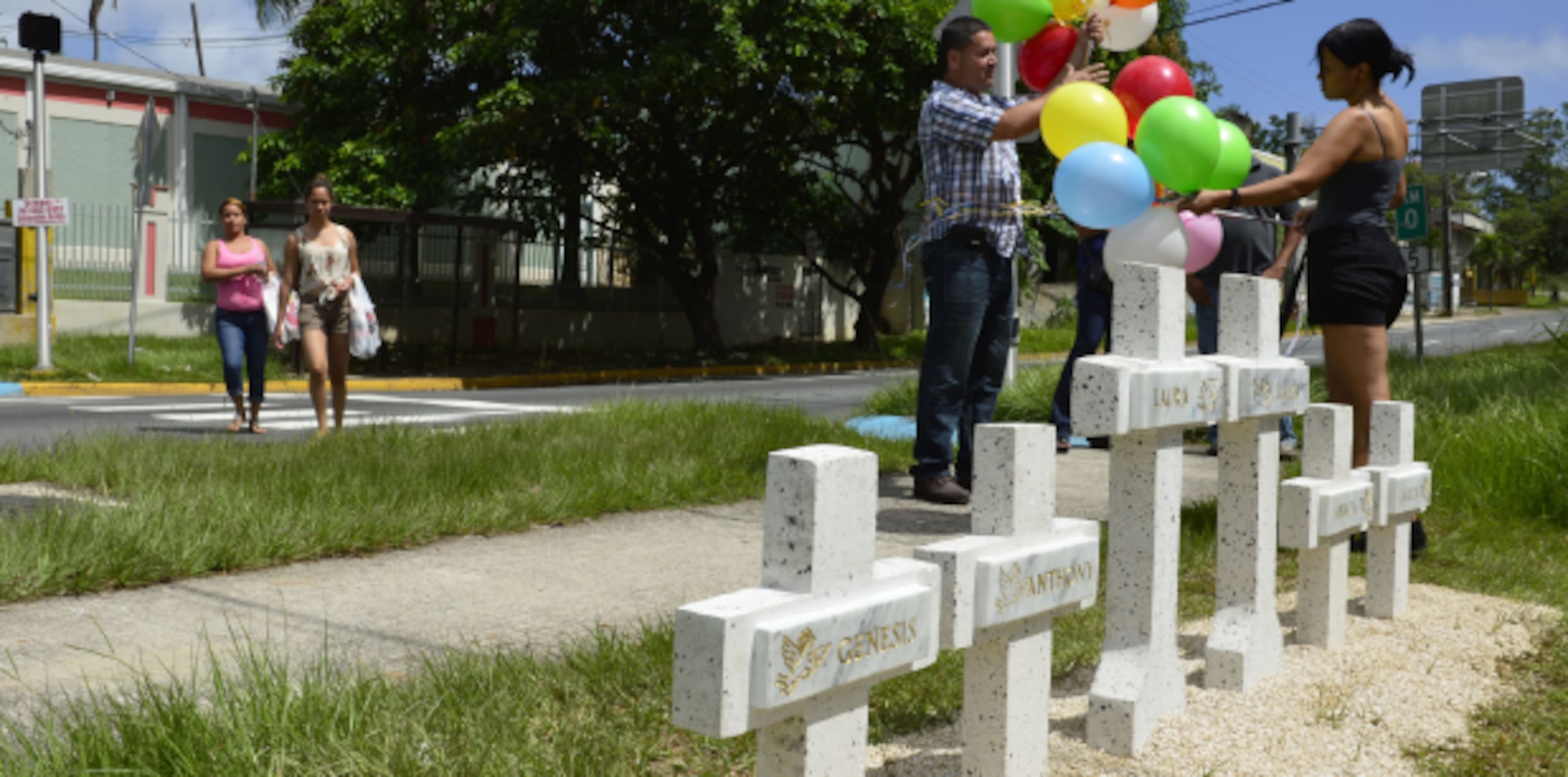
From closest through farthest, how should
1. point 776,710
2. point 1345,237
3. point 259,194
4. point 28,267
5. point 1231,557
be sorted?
point 776,710 < point 1231,557 < point 1345,237 < point 28,267 < point 259,194

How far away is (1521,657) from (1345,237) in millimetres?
1624

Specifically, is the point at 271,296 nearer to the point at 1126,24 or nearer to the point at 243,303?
the point at 243,303

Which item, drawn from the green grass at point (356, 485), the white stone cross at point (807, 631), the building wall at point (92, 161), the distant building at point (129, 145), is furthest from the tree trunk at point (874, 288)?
the white stone cross at point (807, 631)

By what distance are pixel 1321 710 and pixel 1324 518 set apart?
0.67 m

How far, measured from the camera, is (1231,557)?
3.31 metres

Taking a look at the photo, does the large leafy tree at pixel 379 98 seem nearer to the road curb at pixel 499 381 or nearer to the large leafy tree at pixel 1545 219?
the road curb at pixel 499 381

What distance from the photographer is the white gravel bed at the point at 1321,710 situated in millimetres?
2695

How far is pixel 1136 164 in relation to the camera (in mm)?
3482

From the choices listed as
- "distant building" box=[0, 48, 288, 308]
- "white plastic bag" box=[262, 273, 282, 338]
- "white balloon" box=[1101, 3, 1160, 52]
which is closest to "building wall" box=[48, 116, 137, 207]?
"distant building" box=[0, 48, 288, 308]

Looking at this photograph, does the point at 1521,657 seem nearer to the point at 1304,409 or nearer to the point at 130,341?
the point at 1304,409

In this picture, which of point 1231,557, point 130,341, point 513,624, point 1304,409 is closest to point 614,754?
point 513,624

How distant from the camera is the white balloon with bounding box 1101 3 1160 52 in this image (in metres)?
5.04

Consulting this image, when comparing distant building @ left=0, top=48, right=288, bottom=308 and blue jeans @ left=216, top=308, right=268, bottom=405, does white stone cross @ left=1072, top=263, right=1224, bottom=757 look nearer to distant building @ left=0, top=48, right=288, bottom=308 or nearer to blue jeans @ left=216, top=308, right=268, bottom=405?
blue jeans @ left=216, top=308, right=268, bottom=405

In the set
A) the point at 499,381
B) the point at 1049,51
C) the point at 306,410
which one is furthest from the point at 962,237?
the point at 499,381
